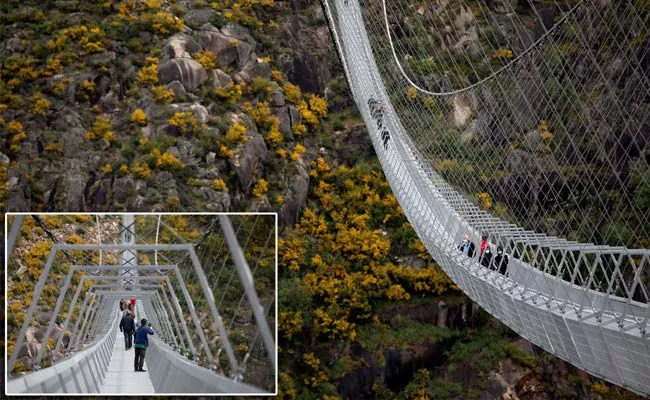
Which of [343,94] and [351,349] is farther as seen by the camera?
[343,94]

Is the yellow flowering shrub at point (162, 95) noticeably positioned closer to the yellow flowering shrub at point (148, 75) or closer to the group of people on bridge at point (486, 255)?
the yellow flowering shrub at point (148, 75)

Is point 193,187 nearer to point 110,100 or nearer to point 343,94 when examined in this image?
point 110,100

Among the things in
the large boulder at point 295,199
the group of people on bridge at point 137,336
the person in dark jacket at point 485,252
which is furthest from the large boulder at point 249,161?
the person in dark jacket at point 485,252

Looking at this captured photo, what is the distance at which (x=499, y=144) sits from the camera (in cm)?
1800

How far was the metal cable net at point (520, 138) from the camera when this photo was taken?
431 inches

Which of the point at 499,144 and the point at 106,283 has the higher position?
the point at 106,283

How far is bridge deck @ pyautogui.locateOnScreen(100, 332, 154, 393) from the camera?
462 inches

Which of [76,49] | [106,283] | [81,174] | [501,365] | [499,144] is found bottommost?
[501,365]

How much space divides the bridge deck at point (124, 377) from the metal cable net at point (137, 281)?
1.57ft

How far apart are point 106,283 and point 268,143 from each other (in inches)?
194

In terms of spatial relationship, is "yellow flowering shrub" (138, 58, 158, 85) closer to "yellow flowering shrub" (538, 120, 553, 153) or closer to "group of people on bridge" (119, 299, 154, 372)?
"yellow flowering shrub" (538, 120, 553, 153)

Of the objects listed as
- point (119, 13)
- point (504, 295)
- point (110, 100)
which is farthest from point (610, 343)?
point (119, 13)

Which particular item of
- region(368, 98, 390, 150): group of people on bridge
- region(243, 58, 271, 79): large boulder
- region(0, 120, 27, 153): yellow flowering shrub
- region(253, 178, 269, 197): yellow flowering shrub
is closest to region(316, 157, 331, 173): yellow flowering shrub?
region(253, 178, 269, 197): yellow flowering shrub

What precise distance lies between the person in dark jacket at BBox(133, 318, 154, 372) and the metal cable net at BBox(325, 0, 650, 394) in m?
3.06
